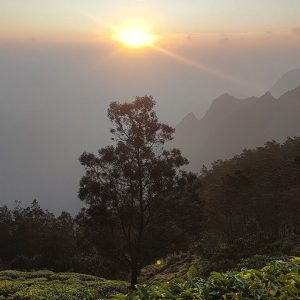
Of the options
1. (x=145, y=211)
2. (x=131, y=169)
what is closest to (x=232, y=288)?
(x=131, y=169)

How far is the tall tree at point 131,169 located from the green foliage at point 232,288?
2090cm

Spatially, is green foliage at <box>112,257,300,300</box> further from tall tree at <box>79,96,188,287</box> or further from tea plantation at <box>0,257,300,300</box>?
tall tree at <box>79,96,188,287</box>

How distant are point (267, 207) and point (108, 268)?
23462 millimetres

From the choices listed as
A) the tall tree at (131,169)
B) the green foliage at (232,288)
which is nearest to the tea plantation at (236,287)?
the green foliage at (232,288)

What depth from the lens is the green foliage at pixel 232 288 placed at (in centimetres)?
503

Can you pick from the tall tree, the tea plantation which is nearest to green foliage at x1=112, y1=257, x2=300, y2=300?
the tea plantation

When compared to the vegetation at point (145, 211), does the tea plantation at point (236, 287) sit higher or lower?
lower

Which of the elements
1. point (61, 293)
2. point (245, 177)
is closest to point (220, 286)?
point (61, 293)

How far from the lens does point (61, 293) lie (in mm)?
19828

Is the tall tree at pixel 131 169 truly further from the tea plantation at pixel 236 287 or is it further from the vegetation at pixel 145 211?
the tea plantation at pixel 236 287

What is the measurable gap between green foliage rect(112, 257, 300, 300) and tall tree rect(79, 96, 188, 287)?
68.6 feet

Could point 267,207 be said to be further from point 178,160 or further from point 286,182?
point 178,160

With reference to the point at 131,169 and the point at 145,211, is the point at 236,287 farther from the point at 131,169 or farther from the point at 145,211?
the point at 145,211

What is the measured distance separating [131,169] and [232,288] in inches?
842
